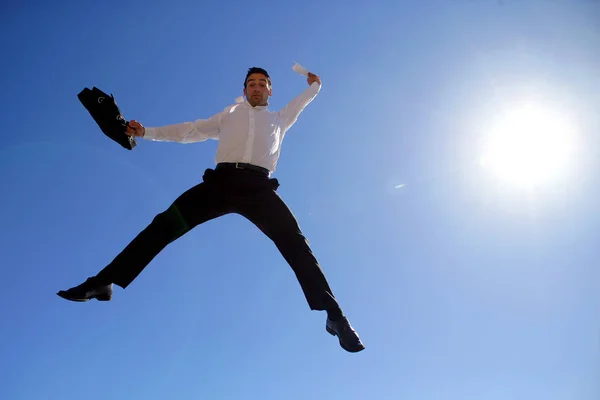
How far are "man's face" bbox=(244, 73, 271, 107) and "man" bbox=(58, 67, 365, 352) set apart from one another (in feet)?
0.52

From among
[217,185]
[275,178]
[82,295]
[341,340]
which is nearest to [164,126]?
[217,185]

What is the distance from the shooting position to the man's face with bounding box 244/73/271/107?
516 centimetres

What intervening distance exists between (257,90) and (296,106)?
1.68 feet

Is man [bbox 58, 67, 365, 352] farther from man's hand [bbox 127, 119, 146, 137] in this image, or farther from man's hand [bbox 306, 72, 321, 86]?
man's hand [bbox 306, 72, 321, 86]

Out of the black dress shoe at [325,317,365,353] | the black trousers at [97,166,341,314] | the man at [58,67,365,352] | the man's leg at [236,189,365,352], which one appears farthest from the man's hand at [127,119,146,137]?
the black dress shoe at [325,317,365,353]

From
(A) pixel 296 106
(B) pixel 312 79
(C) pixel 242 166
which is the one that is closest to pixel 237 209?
(C) pixel 242 166

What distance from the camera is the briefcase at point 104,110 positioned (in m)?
4.43

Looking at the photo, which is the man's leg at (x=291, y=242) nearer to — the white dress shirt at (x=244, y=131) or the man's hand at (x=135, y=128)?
the white dress shirt at (x=244, y=131)

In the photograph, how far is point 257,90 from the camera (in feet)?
17.0

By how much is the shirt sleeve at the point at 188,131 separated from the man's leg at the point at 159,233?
2.65 feet

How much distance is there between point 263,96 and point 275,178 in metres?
1.13

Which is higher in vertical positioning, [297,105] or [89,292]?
[297,105]

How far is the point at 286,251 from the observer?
4.25 meters

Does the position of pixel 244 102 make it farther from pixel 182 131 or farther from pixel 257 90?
pixel 182 131
